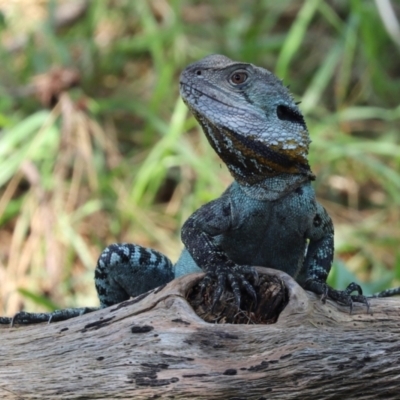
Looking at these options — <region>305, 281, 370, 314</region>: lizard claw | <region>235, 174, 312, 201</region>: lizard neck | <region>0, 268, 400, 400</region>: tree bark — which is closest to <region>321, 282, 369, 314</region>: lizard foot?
<region>305, 281, 370, 314</region>: lizard claw

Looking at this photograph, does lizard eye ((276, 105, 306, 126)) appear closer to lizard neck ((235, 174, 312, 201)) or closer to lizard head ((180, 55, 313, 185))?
lizard head ((180, 55, 313, 185))

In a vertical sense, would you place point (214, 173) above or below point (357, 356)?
above

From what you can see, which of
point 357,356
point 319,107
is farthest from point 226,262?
point 319,107

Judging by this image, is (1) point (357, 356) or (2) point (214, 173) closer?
(1) point (357, 356)

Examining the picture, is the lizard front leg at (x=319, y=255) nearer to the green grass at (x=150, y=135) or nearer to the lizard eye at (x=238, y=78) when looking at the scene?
the lizard eye at (x=238, y=78)

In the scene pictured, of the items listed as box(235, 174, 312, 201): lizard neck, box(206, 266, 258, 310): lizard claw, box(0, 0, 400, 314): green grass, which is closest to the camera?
box(206, 266, 258, 310): lizard claw

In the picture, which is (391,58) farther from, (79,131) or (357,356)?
(357,356)

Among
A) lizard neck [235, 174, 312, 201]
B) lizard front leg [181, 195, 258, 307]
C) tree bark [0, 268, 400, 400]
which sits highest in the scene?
lizard neck [235, 174, 312, 201]

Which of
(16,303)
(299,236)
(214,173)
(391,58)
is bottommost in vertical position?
(299,236)
